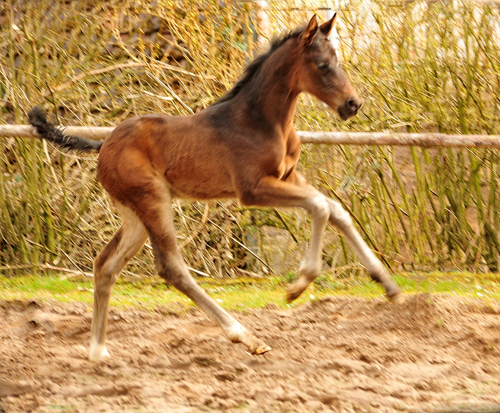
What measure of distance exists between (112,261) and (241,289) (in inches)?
98.5

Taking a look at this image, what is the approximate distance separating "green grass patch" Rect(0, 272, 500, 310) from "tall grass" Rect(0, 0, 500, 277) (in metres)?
0.44

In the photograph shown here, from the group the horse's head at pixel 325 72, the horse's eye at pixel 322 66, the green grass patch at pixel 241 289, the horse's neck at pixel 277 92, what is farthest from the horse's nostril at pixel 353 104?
the green grass patch at pixel 241 289

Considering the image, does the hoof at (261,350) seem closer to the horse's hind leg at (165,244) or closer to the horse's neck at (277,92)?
the horse's hind leg at (165,244)

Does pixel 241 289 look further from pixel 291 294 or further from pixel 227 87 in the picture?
pixel 291 294

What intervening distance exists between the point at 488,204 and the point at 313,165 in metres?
1.72

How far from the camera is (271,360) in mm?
3438

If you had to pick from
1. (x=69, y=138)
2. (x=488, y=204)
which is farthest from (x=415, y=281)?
(x=69, y=138)

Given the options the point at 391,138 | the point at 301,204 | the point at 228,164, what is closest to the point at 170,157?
the point at 228,164

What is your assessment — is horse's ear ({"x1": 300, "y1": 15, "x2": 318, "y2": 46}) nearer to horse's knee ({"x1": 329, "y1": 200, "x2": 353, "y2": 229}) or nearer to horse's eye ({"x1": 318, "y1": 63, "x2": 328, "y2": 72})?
horse's eye ({"x1": 318, "y1": 63, "x2": 328, "y2": 72})

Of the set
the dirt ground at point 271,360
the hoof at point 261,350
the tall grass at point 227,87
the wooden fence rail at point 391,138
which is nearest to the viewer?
the dirt ground at point 271,360

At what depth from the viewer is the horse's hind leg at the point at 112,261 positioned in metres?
3.70

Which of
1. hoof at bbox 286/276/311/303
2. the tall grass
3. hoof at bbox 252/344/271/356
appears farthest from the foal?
the tall grass

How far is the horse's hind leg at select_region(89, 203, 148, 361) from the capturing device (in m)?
3.70

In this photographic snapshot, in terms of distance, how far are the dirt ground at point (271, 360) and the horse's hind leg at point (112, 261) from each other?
0.74ft
